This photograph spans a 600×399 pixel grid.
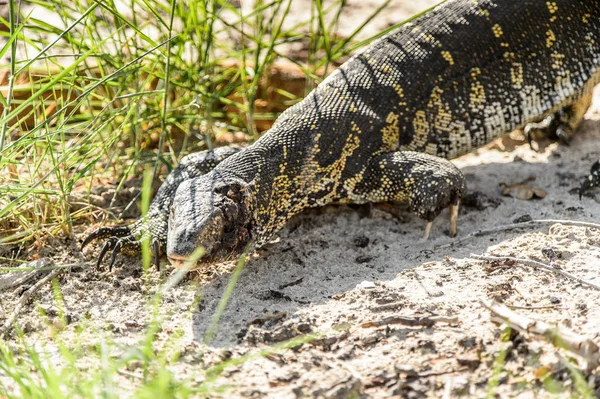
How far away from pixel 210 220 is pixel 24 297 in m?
1.30

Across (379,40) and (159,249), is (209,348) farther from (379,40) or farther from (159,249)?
(379,40)

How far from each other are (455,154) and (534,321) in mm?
3027

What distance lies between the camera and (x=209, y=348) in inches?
166

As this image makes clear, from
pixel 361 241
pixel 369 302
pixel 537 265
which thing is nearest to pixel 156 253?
pixel 361 241

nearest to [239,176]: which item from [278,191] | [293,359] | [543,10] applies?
[278,191]

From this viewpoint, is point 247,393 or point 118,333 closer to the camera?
point 247,393

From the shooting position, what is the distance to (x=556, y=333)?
3703 mm

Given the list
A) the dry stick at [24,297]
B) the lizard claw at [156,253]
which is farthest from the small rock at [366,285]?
the dry stick at [24,297]

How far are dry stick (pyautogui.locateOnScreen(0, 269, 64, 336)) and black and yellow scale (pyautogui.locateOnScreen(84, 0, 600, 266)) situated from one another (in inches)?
18.7

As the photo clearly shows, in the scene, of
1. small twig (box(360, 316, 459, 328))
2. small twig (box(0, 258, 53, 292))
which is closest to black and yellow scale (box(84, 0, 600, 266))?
small twig (box(0, 258, 53, 292))

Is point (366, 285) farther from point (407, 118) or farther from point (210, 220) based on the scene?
point (407, 118)

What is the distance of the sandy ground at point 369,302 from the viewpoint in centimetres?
374

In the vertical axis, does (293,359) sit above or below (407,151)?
below

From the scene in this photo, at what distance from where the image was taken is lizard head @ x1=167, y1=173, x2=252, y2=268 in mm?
4648
